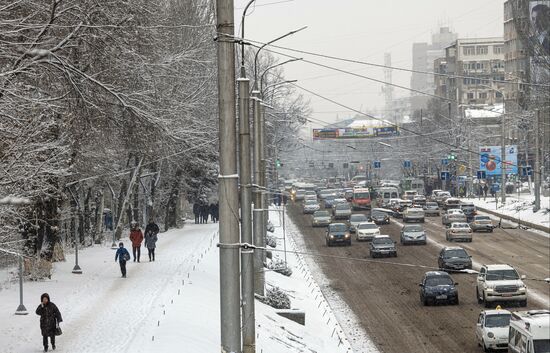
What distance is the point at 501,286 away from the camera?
3791cm

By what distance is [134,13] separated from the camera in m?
25.3

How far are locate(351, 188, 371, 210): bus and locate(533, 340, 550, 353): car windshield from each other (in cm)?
7443

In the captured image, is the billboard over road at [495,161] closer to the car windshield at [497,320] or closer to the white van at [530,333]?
the car windshield at [497,320]

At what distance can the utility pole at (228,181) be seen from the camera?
11.8 m

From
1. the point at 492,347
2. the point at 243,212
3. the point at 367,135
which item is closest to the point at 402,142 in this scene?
the point at 367,135

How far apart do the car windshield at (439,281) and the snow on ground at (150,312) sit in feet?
13.6

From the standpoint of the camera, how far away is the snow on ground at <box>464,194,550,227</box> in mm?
75062

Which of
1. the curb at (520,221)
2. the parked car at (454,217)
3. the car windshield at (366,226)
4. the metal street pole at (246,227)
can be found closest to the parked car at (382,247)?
the car windshield at (366,226)

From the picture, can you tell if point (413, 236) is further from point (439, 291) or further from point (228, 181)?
point (228, 181)

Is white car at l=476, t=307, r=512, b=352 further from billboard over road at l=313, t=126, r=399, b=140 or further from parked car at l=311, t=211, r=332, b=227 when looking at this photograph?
billboard over road at l=313, t=126, r=399, b=140

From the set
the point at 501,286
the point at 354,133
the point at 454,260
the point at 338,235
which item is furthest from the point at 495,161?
the point at 354,133

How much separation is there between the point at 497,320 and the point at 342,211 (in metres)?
57.8

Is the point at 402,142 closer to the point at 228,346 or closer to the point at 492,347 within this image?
the point at 492,347

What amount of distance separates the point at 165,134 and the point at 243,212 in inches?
406
